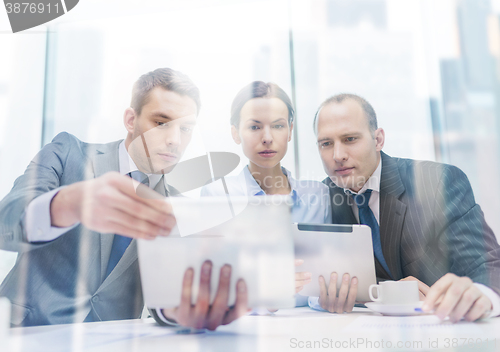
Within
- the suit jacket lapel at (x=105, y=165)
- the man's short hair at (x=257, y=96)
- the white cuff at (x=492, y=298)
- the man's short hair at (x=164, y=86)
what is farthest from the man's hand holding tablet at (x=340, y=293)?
the man's short hair at (x=164, y=86)

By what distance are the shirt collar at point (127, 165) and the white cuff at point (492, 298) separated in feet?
3.12

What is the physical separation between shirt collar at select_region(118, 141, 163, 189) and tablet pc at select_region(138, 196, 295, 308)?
2.01 feet

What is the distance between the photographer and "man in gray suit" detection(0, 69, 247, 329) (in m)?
0.61

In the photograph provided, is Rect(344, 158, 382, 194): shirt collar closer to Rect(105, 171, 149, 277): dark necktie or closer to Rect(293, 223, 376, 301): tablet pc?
Rect(293, 223, 376, 301): tablet pc

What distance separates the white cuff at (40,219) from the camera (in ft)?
2.60

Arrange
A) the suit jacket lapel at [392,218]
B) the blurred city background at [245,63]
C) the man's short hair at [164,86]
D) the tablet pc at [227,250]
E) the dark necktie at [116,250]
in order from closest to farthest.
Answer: the tablet pc at [227,250] → the dark necktie at [116,250] → the suit jacket lapel at [392,218] → the man's short hair at [164,86] → the blurred city background at [245,63]

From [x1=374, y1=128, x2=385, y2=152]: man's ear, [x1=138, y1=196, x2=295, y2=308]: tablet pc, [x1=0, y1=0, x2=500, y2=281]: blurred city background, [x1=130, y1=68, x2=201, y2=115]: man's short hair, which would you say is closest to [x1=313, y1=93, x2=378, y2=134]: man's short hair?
[x1=374, y1=128, x2=385, y2=152]: man's ear

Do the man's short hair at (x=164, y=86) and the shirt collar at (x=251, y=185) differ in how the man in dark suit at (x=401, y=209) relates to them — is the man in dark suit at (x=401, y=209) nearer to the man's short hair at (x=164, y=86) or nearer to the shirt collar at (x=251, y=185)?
the shirt collar at (x=251, y=185)

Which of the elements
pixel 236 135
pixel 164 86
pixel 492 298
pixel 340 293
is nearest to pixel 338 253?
pixel 340 293

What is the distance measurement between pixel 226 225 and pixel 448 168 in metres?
1.03

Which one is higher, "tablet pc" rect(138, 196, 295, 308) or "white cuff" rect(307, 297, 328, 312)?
"tablet pc" rect(138, 196, 295, 308)

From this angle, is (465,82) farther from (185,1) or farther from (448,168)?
(185,1)

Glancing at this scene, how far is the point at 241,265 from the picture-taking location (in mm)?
557

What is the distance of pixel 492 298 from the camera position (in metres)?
0.71
